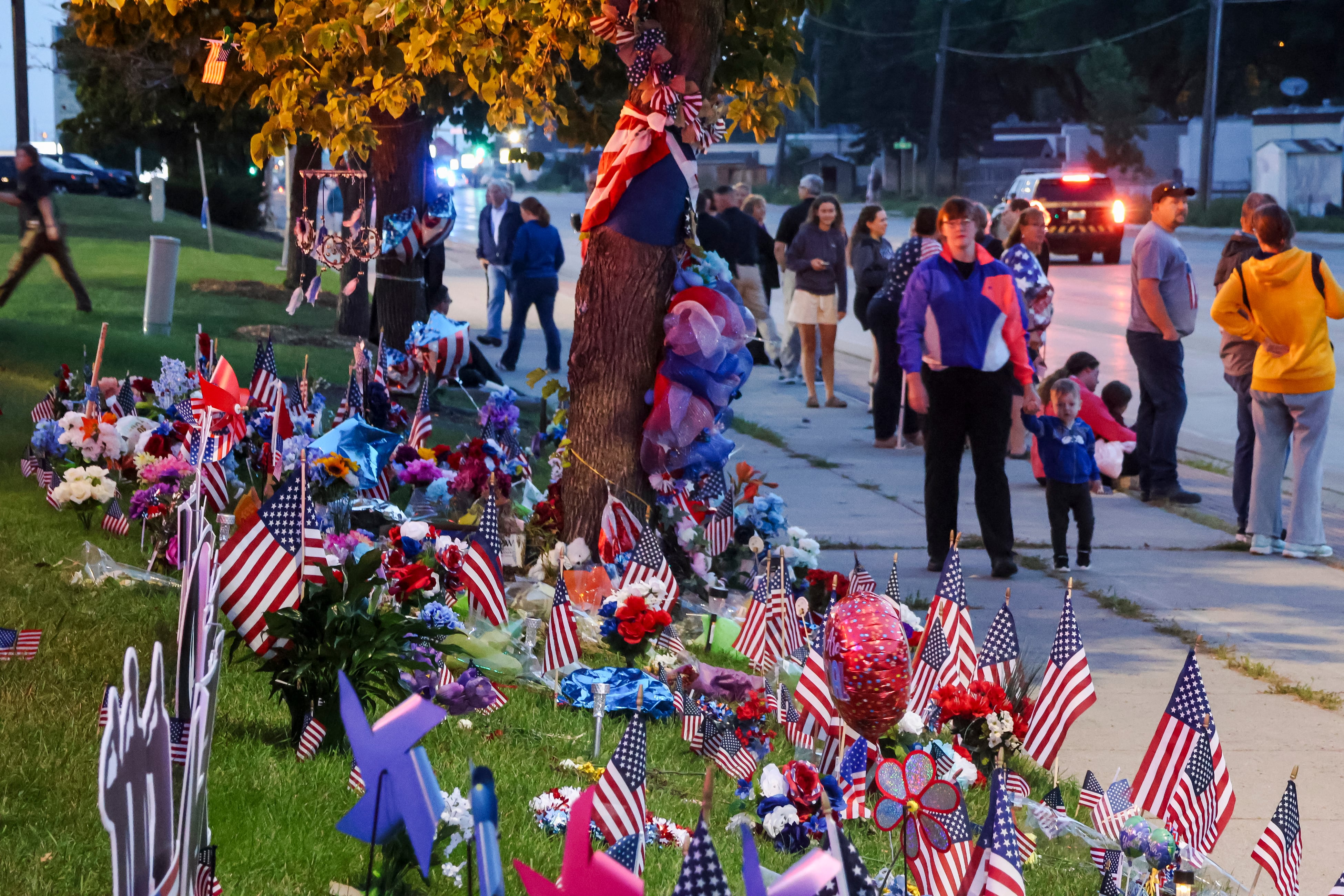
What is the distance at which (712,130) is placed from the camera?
734cm

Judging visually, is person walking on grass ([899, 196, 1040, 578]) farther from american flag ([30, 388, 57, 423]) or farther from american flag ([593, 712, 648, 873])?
american flag ([593, 712, 648, 873])

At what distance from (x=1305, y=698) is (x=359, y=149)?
234 inches

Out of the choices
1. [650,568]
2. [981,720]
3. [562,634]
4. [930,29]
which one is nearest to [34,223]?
[650,568]

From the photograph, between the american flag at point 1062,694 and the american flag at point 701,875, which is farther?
the american flag at point 1062,694

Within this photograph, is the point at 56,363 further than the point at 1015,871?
Yes

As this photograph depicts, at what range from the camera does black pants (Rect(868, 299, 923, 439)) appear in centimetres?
1195

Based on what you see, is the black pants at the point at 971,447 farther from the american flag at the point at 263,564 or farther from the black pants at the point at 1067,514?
the american flag at the point at 263,564

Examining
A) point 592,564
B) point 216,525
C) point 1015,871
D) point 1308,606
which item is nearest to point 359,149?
point 216,525

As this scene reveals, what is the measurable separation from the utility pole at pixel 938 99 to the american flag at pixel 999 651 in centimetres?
6040

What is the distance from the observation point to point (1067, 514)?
335 inches

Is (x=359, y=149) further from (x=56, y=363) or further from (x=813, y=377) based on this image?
(x=813, y=377)

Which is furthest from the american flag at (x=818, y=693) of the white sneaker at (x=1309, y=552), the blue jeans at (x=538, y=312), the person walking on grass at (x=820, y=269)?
the blue jeans at (x=538, y=312)

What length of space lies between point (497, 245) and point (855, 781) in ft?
44.6

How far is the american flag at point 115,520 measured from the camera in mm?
7445
